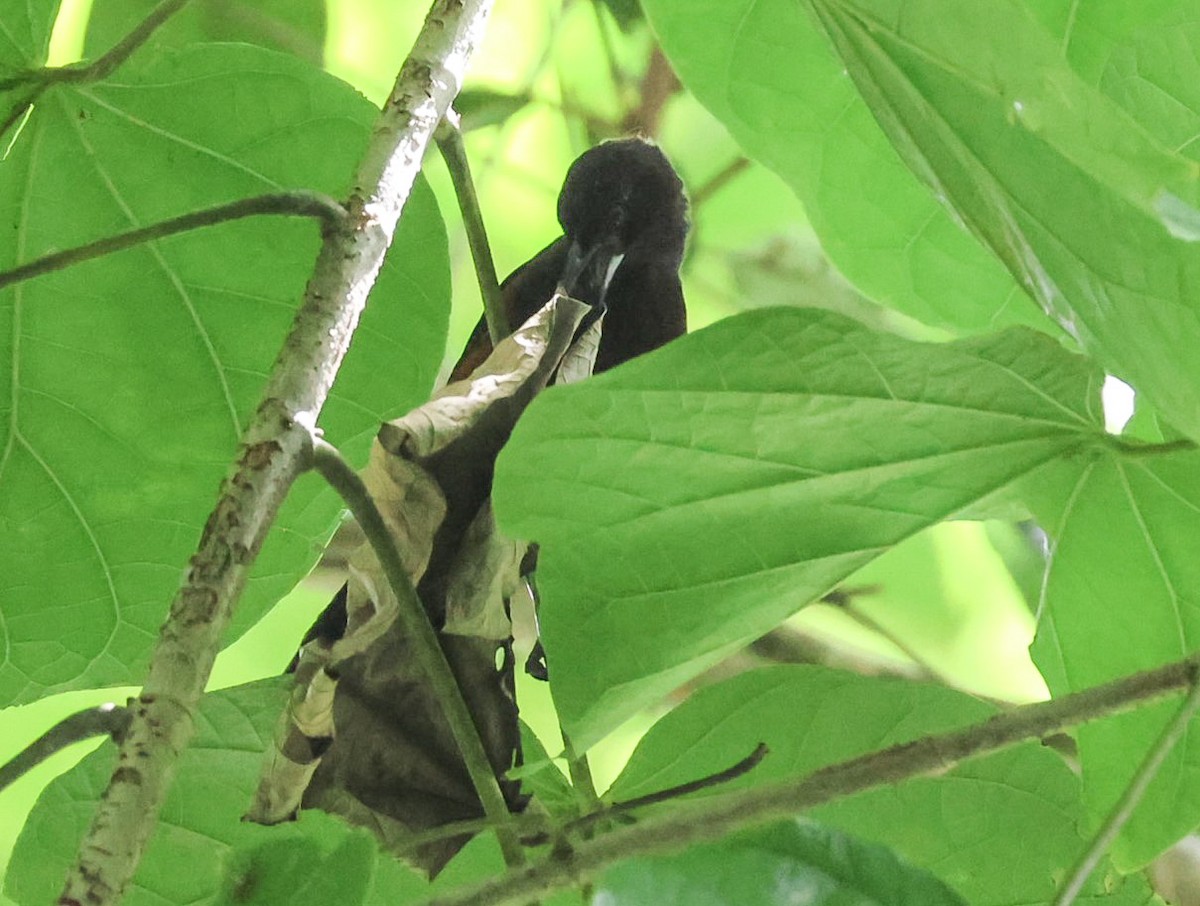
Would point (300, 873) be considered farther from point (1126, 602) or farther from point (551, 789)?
point (1126, 602)

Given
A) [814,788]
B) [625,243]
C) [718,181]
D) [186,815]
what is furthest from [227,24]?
[814,788]

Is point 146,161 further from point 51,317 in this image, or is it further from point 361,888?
point 361,888

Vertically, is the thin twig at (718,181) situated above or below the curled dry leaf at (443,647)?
above

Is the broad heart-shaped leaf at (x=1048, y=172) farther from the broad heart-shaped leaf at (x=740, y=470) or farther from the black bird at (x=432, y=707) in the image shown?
the black bird at (x=432, y=707)

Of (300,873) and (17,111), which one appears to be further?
(17,111)

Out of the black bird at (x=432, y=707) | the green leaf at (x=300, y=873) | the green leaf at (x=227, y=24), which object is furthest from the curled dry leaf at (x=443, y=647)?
the green leaf at (x=227, y=24)

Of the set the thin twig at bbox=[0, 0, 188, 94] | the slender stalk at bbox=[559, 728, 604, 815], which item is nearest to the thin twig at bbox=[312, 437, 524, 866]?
the slender stalk at bbox=[559, 728, 604, 815]
